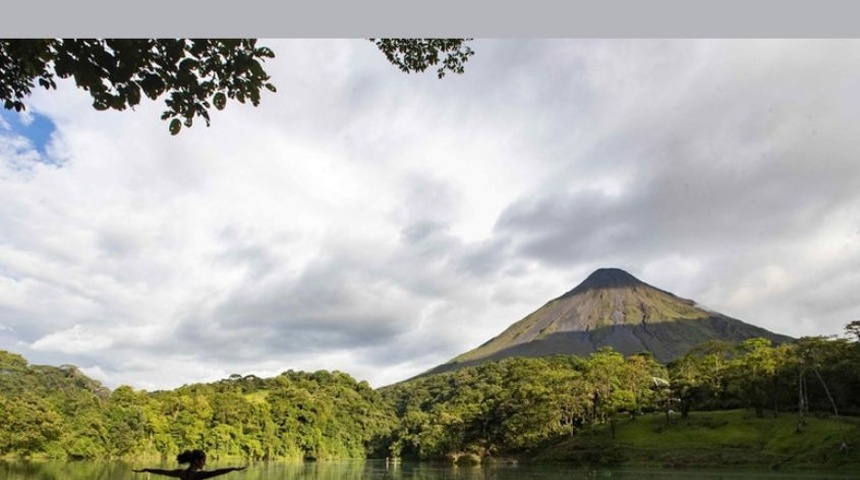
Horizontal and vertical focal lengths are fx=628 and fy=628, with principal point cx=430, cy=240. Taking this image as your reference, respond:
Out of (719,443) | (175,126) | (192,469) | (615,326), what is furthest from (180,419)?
(615,326)

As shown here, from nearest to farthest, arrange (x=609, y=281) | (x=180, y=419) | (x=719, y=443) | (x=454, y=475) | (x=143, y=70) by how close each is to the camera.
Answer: (x=143, y=70) < (x=454, y=475) < (x=719, y=443) < (x=180, y=419) < (x=609, y=281)

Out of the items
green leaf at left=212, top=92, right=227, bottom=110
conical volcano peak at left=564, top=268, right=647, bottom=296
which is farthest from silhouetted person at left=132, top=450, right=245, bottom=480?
conical volcano peak at left=564, top=268, right=647, bottom=296

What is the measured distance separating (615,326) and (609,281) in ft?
86.4

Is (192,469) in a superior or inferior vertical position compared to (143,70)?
inferior

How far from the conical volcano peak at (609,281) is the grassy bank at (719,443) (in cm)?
14130

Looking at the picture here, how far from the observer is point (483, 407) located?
6419 cm

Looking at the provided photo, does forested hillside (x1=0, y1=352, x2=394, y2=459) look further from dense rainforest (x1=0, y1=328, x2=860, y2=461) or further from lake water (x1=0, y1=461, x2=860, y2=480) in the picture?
lake water (x1=0, y1=461, x2=860, y2=480)

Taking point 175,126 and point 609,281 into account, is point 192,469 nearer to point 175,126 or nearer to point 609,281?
point 175,126

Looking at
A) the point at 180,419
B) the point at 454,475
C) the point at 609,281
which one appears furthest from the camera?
the point at 609,281

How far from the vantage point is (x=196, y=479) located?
5.75 m

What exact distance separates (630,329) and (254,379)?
3908 inches

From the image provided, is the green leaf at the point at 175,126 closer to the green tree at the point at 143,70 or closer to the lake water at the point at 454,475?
the green tree at the point at 143,70

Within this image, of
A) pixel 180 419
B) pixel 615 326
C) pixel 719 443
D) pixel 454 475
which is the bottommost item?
pixel 454 475

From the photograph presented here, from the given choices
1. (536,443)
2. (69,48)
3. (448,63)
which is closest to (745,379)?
(536,443)
